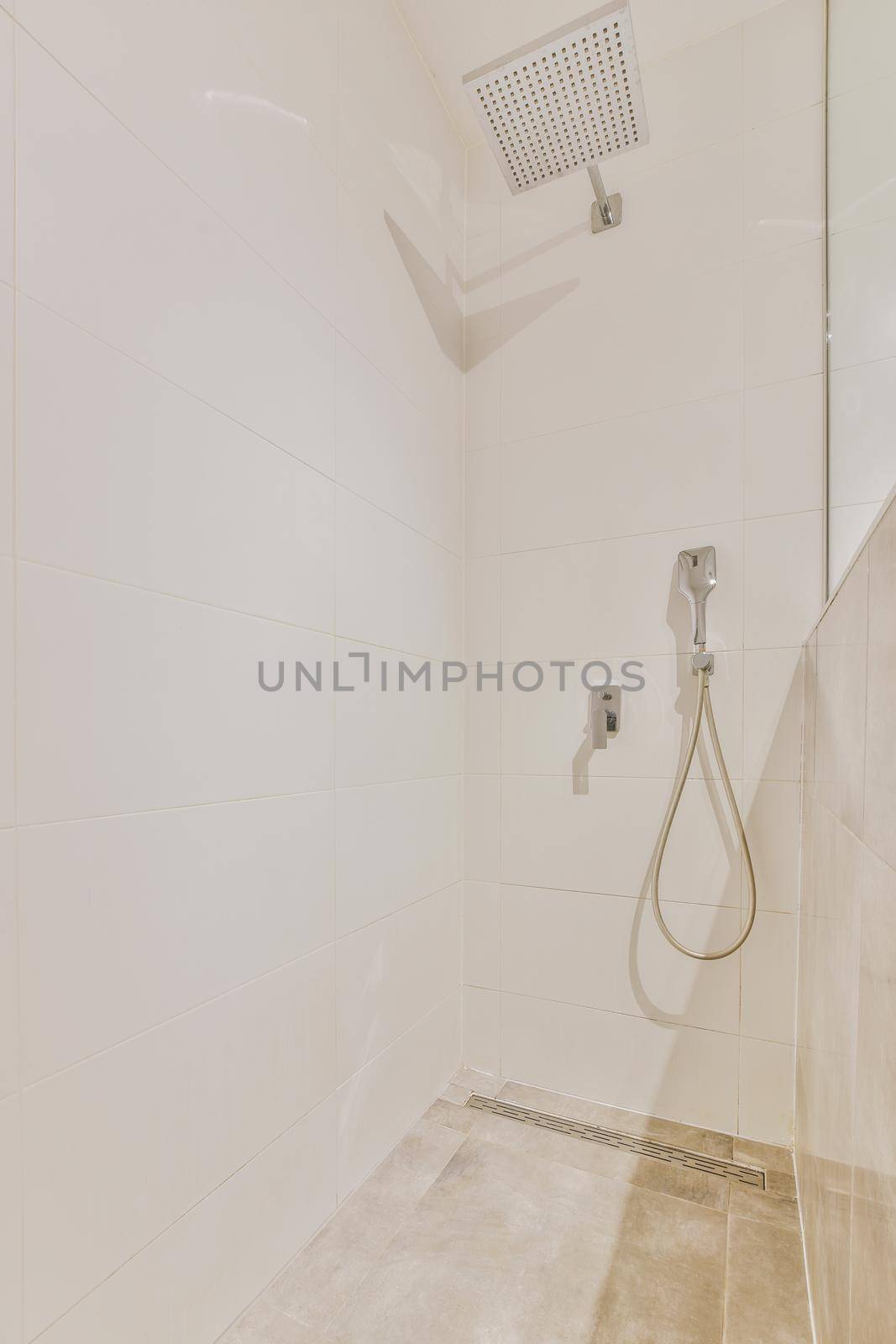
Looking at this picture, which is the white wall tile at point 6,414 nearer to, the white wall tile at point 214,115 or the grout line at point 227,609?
the grout line at point 227,609

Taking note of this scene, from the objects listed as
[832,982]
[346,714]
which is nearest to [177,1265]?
[346,714]

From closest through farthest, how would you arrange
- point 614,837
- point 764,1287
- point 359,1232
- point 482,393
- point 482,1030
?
1. point 764,1287
2. point 359,1232
3. point 614,837
4. point 482,1030
5. point 482,393

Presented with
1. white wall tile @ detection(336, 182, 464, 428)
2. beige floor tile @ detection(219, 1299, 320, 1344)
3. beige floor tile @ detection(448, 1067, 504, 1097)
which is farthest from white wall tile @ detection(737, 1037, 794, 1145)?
white wall tile @ detection(336, 182, 464, 428)

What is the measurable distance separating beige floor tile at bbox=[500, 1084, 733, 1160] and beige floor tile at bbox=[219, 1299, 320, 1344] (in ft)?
2.50

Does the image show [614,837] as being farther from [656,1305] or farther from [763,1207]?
[656,1305]

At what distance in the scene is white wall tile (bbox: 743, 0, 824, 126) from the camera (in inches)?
63.5

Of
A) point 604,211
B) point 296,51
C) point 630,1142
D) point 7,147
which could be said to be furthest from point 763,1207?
point 296,51

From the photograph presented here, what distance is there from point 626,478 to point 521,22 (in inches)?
45.1

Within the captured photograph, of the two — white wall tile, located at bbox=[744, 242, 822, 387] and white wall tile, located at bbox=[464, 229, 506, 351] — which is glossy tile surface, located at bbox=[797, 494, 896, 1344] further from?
white wall tile, located at bbox=[464, 229, 506, 351]

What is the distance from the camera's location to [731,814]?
162 centimetres

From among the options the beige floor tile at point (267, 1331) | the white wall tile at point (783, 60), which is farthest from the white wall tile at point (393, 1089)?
the white wall tile at point (783, 60)

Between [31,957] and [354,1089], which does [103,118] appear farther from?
[354,1089]

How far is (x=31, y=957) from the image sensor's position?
0.81 m

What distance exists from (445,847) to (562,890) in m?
0.32
